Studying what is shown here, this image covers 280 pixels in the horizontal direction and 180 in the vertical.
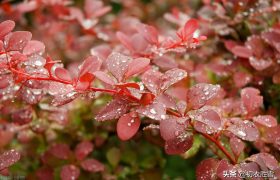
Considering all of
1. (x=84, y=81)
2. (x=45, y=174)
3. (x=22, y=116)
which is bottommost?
(x=45, y=174)

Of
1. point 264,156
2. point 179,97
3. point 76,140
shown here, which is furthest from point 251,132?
point 76,140

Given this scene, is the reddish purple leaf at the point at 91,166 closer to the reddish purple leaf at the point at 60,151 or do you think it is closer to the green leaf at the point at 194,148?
the reddish purple leaf at the point at 60,151

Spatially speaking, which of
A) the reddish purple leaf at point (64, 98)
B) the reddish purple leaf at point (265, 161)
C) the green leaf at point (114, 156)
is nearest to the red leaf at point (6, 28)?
the reddish purple leaf at point (64, 98)

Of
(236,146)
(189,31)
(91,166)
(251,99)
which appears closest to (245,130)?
(236,146)

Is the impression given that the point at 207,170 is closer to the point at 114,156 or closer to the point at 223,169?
the point at 223,169

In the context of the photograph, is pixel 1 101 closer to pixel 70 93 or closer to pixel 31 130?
pixel 31 130

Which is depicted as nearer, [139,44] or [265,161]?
[265,161]
